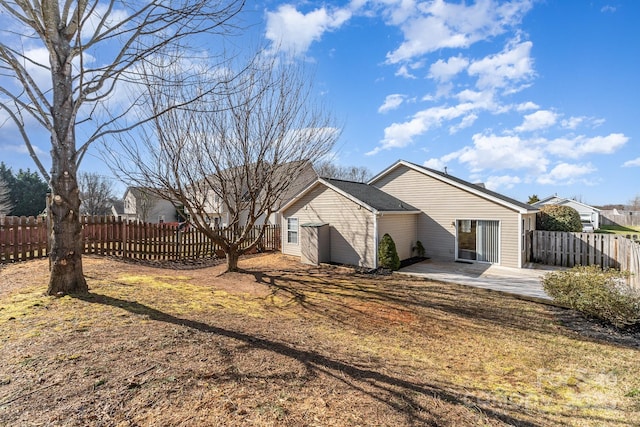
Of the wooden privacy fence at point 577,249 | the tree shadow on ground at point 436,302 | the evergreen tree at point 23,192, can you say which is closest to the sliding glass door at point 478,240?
the wooden privacy fence at point 577,249

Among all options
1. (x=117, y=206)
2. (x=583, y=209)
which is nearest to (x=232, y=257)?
(x=583, y=209)

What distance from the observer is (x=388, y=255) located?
36.4 feet

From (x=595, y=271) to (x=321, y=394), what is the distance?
Answer: 24.1ft

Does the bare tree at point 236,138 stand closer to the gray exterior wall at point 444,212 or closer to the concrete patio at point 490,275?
the concrete patio at point 490,275

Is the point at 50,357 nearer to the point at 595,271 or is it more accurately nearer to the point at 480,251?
the point at 595,271

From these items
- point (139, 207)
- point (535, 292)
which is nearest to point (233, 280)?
point (535, 292)

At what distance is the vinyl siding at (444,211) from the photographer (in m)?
11.5

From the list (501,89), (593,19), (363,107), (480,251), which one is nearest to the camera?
(593,19)

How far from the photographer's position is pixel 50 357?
10.5 ft

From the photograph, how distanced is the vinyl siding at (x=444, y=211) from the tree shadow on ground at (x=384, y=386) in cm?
1007

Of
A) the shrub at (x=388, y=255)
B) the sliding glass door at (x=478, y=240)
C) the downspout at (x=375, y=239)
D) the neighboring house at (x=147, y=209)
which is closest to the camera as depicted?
the shrub at (x=388, y=255)

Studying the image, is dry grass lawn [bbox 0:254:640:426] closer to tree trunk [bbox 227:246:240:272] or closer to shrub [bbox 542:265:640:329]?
shrub [bbox 542:265:640:329]

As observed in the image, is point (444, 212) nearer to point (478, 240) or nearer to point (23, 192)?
point (478, 240)

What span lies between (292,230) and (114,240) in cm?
728
